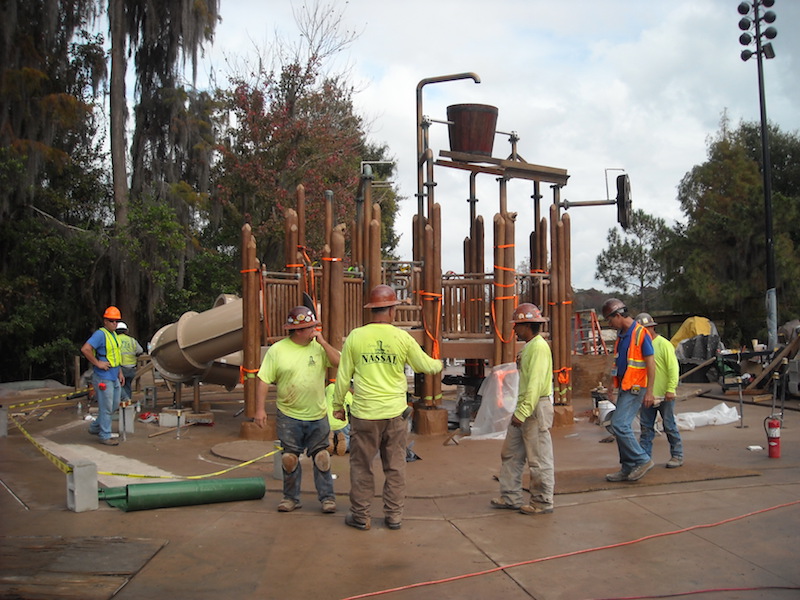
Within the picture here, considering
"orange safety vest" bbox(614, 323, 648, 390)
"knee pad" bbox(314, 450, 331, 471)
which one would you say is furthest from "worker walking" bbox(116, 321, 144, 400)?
"orange safety vest" bbox(614, 323, 648, 390)

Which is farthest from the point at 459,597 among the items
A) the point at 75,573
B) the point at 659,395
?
the point at 659,395

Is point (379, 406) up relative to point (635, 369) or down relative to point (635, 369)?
down

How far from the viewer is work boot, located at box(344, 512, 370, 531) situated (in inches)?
233

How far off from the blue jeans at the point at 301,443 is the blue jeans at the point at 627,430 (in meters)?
2.90

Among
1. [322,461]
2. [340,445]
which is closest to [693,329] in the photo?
Answer: [340,445]

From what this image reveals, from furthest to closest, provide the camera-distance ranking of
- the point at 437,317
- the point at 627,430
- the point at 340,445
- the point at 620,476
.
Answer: the point at 437,317 → the point at 340,445 → the point at 620,476 → the point at 627,430

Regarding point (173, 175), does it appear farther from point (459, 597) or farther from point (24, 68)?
point (459, 597)

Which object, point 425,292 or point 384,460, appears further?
point 425,292

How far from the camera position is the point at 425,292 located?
11516 mm

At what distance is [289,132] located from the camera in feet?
79.9

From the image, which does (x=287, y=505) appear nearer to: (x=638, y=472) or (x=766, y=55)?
(x=638, y=472)

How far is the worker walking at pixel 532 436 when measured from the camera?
6.38 m

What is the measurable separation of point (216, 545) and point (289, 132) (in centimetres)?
2032

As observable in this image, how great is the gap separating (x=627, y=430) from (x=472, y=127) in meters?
6.69
